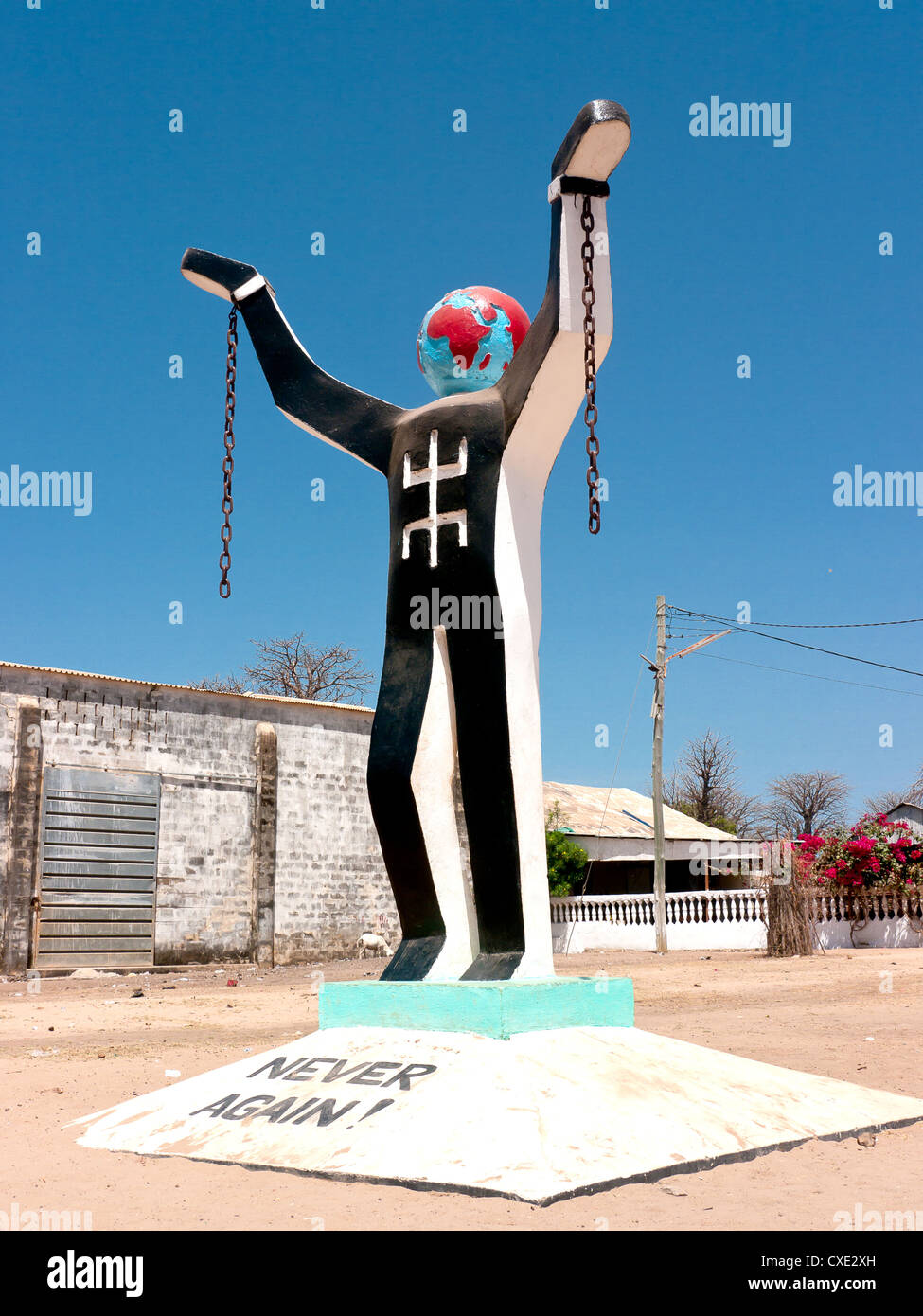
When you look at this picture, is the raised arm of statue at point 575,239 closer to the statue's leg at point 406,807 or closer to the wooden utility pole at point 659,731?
the statue's leg at point 406,807

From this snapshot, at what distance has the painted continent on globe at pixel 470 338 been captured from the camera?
5.83 metres

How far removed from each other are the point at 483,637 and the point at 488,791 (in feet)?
2.23

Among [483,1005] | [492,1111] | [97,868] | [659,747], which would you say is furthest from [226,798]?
[492,1111]

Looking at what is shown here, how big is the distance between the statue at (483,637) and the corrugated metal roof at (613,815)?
21682mm

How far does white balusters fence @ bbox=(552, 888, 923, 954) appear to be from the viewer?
1642cm

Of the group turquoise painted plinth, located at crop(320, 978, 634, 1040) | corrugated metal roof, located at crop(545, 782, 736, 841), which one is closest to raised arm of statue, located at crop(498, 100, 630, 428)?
turquoise painted plinth, located at crop(320, 978, 634, 1040)

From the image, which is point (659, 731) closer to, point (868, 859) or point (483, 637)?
point (868, 859)

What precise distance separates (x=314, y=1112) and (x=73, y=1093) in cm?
214

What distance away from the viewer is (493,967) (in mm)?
5105

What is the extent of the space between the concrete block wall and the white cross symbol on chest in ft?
37.5

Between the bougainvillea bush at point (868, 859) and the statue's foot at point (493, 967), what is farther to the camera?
the bougainvillea bush at point (868, 859)

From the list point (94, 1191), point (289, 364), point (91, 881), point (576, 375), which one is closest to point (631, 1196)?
point (94, 1191)

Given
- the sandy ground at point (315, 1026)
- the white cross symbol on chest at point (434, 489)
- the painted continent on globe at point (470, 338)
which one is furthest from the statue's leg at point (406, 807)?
the sandy ground at point (315, 1026)
